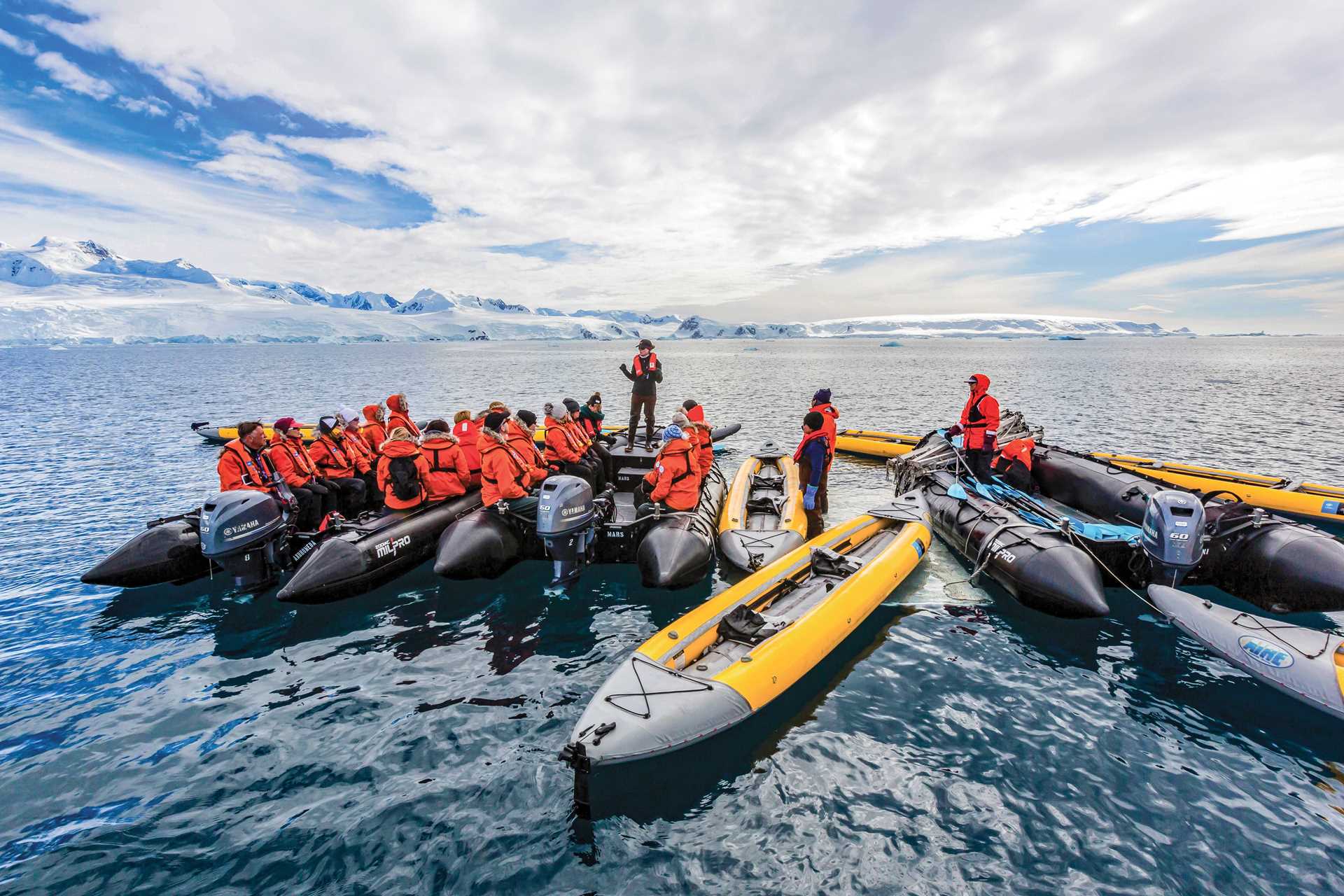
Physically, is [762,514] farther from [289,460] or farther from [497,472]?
[289,460]

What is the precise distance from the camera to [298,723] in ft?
18.9

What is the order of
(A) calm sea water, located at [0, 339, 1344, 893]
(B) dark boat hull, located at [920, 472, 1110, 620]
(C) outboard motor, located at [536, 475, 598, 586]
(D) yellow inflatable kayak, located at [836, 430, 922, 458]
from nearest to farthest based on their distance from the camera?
(A) calm sea water, located at [0, 339, 1344, 893]
(B) dark boat hull, located at [920, 472, 1110, 620]
(C) outboard motor, located at [536, 475, 598, 586]
(D) yellow inflatable kayak, located at [836, 430, 922, 458]

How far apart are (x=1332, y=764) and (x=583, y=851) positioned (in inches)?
265

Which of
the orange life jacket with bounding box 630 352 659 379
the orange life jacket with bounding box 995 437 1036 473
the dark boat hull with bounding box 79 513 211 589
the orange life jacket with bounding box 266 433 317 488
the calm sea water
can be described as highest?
the orange life jacket with bounding box 630 352 659 379

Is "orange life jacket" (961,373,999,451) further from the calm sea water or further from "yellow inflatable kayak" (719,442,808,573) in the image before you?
"yellow inflatable kayak" (719,442,808,573)

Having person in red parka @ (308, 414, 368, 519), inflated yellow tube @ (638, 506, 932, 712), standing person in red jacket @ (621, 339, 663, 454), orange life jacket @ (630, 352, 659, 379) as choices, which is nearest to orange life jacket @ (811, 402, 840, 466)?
inflated yellow tube @ (638, 506, 932, 712)

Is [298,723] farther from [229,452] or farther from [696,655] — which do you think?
[229,452]

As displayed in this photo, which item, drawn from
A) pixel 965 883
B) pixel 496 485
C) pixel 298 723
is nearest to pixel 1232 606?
pixel 965 883

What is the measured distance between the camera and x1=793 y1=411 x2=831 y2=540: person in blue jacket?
10.5 meters

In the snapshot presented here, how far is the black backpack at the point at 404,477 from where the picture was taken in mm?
9242

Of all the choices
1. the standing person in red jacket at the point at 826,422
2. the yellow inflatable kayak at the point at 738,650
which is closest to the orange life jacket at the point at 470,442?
the yellow inflatable kayak at the point at 738,650

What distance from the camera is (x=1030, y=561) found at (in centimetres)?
758

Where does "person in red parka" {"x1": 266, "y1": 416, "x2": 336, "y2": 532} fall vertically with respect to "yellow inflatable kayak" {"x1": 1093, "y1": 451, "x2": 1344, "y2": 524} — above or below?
above

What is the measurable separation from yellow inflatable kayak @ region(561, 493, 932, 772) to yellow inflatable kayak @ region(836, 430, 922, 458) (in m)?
9.10
